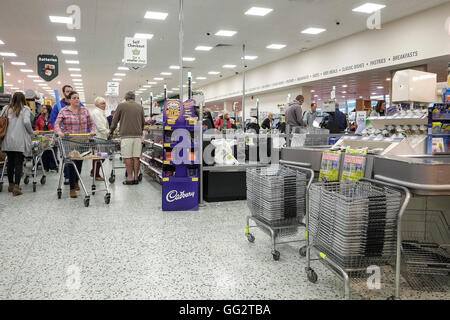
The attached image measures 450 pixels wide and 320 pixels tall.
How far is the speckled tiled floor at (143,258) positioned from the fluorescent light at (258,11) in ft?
23.2

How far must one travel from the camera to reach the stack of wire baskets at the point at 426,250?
2.54 m

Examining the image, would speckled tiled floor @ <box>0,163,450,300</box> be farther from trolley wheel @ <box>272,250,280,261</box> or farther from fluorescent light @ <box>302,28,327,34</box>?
fluorescent light @ <box>302,28,327,34</box>

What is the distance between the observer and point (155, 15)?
Answer: 10.6 metres

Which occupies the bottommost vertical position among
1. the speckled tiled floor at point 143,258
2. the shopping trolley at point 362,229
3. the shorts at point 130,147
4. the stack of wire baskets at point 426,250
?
the speckled tiled floor at point 143,258

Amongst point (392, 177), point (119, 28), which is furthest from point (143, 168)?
point (392, 177)

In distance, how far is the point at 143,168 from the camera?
8.86 meters

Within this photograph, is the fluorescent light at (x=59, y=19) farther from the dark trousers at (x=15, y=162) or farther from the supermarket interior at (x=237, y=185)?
the dark trousers at (x=15, y=162)

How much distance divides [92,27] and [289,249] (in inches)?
432

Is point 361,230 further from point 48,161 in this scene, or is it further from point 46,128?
point 46,128

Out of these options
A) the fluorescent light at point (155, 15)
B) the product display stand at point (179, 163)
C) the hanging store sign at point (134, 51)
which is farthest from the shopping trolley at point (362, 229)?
the fluorescent light at point (155, 15)

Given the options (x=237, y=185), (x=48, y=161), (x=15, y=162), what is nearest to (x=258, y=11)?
(x=237, y=185)

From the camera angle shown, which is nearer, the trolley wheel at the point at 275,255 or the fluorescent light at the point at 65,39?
the trolley wheel at the point at 275,255

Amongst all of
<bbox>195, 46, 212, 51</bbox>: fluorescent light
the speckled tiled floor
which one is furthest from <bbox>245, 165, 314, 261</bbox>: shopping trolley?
<bbox>195, 46, 212, 51</bbox>: fluorescent light

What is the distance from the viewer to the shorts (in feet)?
21.9
